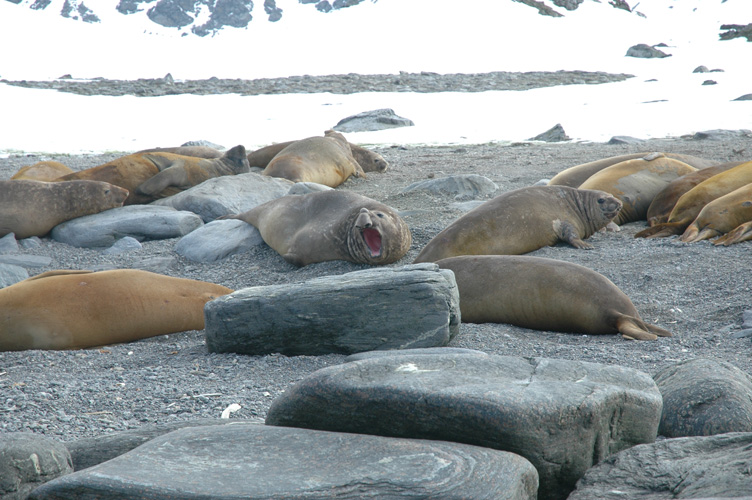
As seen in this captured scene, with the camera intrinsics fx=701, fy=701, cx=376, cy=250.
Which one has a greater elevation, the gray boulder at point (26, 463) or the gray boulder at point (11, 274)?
the gray boulder at point (26, 463)

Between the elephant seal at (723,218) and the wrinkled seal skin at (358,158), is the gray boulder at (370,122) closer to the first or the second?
the wrinkled seal skin at (358,158)

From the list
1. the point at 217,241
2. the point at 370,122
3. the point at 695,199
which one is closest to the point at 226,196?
the point at 217,241

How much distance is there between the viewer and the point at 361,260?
5.98 meters

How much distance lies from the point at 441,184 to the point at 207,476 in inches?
278

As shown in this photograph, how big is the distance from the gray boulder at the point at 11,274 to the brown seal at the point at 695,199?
5598 mm

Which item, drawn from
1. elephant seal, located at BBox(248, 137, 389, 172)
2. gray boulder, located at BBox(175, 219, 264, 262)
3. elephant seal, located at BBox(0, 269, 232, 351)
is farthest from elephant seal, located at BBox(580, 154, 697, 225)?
elephant seal, located at BBox(0, 269, 232, 351)

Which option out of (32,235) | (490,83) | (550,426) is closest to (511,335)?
(550,426)

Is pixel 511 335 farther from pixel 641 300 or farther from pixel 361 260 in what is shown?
pixel 361 260

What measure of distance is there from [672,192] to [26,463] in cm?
679

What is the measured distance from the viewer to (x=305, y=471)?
1.91 metres

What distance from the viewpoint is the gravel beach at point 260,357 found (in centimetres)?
323

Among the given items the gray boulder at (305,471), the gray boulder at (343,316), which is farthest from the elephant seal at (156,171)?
the gray boulder at (305,471)

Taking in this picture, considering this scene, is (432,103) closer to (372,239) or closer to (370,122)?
(370,122)

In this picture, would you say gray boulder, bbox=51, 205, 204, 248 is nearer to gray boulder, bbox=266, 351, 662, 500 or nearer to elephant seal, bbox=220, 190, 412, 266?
elephant seal, bbox=220, 190, 412, 266
